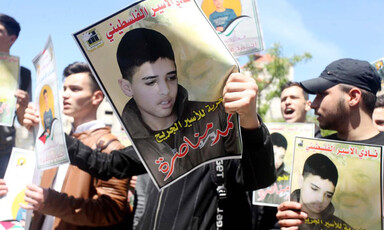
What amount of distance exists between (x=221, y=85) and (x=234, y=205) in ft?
1.94

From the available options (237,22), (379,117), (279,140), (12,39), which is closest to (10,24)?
(12,39)

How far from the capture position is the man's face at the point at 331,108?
2.09 m

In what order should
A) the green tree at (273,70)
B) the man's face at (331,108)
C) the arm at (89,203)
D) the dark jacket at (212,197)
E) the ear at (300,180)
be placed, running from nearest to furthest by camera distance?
the dark jacket at (212,197), the ear at (300,180), the arm at (89,203), the man's face at (331,108), the green tree at (273,70)

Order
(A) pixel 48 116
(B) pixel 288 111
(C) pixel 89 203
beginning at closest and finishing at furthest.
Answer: (A) pixel 48 116
(C) pixel 89 203
(B) pixel 288 111

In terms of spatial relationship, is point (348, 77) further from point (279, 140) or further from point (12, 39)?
point (12, 39)

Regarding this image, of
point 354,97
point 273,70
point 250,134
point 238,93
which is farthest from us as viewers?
point 273,70

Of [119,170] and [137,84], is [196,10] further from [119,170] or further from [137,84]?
[119,170]

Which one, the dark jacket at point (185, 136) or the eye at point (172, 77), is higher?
the eye at point (172, 77)

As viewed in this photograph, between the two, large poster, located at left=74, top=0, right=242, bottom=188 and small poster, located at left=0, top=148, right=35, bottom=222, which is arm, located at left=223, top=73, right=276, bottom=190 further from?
small poster, located at left=0, top=148, right=35, bottom=222

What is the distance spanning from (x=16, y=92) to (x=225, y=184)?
135cm

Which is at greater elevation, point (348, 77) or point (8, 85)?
point (8, 85)

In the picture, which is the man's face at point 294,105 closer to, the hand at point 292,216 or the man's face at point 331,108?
the man's face at point 331,108

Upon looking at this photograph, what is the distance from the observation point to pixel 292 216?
1687 millimetres

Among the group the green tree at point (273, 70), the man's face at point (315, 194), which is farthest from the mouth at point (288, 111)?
the green tree at point (273, 70)
